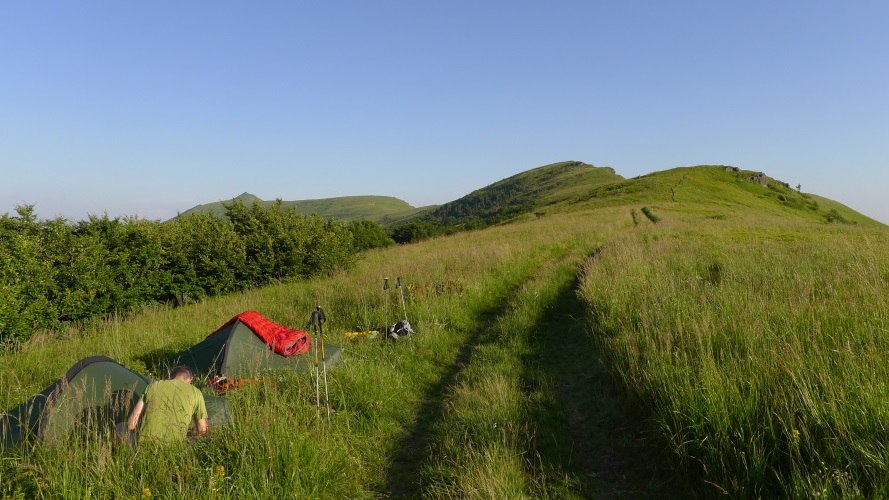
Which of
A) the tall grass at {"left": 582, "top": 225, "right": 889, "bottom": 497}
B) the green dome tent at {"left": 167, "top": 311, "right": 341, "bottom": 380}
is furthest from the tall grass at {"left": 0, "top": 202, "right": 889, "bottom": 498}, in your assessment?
the green dome tent at {"left": 167, "top": 311, "right": 341, "bottom": 380}

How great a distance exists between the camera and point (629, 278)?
9.59 m

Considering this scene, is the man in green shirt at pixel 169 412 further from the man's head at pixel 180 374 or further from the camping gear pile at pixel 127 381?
the man's head at pixel 180 374

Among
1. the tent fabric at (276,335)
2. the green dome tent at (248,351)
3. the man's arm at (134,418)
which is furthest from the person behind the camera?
the tent fabric at (276,335)

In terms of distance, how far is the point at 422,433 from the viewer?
5.52 metres

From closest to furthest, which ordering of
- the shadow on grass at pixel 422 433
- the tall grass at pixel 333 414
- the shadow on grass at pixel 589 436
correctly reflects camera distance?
the tall grass at pixel 333 414 → the shadow on grass at pixel 589 436 → the shadow on grass at pixel 422 433

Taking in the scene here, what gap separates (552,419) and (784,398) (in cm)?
236

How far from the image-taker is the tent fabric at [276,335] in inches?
299

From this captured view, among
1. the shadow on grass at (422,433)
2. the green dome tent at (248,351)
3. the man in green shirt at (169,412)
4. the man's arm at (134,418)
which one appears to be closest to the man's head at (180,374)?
the man in green shirt at (169,412)

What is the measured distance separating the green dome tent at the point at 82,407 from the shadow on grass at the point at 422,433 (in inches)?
81.4

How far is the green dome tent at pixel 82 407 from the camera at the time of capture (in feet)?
15.0

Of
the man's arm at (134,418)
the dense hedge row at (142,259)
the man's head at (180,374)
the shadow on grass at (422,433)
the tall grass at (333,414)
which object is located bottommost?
the shadow on grass at (422,433)

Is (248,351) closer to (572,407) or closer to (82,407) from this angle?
(82,407)

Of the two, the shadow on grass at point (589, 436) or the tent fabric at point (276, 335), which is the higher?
the tent fabric at point (276, 335)

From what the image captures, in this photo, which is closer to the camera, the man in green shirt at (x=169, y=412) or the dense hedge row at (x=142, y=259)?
the man in green shirt at (x=169, y=412)
